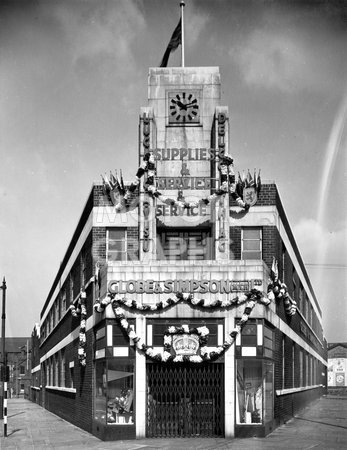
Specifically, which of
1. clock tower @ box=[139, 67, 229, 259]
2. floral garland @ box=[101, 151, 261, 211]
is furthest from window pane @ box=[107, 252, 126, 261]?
floral garland @ box=[101, 151, 261, 211]

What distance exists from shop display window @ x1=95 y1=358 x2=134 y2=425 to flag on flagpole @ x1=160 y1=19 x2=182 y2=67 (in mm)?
12084

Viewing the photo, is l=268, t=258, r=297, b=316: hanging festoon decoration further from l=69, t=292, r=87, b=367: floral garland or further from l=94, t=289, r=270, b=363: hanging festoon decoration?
l=69, t=292, r=87, b=367: floral garland

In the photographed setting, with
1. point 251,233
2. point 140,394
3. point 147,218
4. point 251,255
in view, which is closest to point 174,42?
point 147,218

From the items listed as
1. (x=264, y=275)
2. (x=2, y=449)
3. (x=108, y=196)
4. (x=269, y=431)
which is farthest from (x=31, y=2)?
(x=269, y=431)

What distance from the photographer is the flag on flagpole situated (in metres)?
30.1

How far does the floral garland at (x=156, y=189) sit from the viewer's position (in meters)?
28.0

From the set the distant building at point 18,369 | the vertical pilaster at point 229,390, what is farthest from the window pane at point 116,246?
the distant building at point 18,369

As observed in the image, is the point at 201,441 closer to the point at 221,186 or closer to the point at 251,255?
the point at 251,255

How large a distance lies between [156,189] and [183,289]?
183 inches

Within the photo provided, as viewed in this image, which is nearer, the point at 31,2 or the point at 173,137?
the point at 31,2

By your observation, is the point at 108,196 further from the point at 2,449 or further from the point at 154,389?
the point at 2,449

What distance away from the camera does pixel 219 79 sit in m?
30.0

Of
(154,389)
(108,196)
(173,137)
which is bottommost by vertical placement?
(154,389)

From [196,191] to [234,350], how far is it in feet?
21.5
